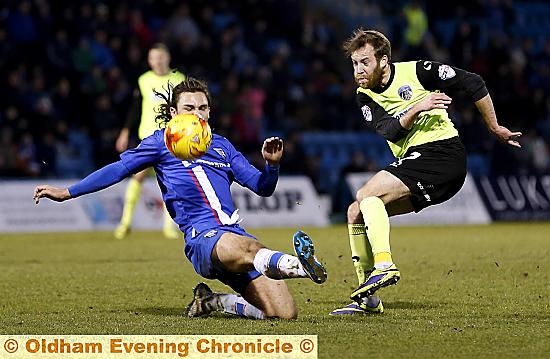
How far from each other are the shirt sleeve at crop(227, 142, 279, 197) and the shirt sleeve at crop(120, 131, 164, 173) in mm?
518

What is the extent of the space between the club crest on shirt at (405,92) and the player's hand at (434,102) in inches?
22.6

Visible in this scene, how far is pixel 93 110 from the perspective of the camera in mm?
19750

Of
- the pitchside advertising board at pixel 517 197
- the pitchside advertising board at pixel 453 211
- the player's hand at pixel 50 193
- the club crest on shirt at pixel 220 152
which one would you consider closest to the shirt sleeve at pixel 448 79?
the club crest on shirt at pixel 220 152

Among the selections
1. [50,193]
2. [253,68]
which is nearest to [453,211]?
Result: [253,68]

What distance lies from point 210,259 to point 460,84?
Answer: 226 centimetres

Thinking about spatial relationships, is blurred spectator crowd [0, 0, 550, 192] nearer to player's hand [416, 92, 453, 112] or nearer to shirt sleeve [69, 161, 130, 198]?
shirt sleeve [69, 161, 130, 198]

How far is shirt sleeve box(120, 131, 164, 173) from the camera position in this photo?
7.35 m

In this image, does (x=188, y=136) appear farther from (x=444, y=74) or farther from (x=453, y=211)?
(x=453, y=211)

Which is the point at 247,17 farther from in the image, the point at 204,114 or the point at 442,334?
the point at 442,334

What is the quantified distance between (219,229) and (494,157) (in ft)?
49.5

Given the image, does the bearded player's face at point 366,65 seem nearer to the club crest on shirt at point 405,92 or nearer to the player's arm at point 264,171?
the club crest on shirt at point 405,92

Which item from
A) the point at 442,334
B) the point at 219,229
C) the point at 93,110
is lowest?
the point at 442,334

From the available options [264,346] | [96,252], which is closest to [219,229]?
[264,346]

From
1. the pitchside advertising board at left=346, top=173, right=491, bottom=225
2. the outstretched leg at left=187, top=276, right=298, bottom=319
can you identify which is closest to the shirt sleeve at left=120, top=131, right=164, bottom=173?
the outstretched leg at left=187, top=276, right=298, bottom=319
